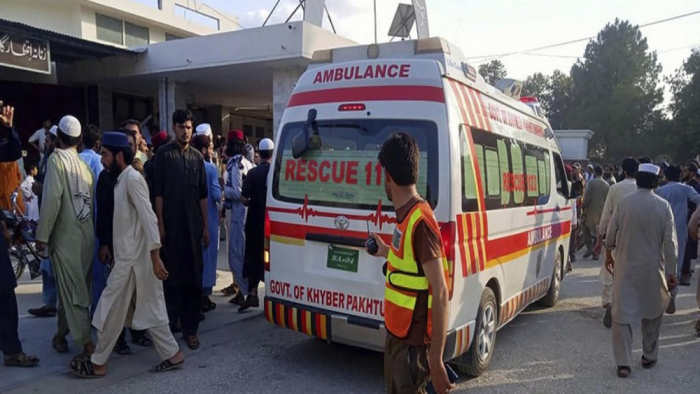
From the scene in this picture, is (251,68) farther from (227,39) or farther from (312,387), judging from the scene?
(312,387)

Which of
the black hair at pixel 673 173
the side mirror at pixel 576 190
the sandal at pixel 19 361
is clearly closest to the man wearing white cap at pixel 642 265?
the side mirror at pixel 576 190

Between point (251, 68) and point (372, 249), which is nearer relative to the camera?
point (372, 249)

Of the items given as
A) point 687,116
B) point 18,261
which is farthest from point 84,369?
point 687,116

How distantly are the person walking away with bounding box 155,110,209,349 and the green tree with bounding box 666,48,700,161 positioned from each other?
36592 mm

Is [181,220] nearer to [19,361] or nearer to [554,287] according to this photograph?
[19,361]

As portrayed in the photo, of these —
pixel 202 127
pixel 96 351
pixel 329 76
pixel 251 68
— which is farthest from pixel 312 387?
pixel 251 68

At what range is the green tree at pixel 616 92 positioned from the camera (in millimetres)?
41281

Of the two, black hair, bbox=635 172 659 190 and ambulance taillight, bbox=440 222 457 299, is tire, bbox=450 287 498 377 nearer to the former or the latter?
ambulance taillight, bbox=440 222 457 299

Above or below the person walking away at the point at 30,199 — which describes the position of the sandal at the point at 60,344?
below

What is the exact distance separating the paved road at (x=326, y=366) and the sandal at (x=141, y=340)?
232mm

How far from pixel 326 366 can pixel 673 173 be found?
5.34 meters

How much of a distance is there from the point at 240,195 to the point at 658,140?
40631mm

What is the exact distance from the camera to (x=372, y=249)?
8.13 feet

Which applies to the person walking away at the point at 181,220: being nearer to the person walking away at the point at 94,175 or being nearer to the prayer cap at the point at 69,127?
the person walking away at the point at 94,175
